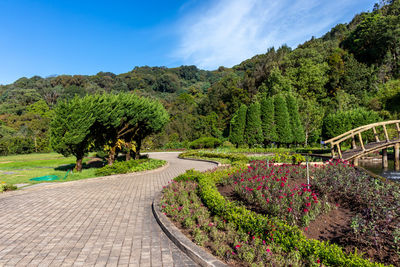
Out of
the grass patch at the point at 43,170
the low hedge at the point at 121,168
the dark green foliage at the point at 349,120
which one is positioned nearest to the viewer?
the grass patch at the point at 43,170

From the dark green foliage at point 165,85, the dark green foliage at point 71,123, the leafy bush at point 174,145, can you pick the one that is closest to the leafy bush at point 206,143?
the leafy bush at point 174,145

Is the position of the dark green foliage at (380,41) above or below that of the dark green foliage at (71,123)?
above

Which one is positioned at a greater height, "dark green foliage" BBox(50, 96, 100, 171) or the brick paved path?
"dark green foliage" BBox(50, 96, 100, 171)

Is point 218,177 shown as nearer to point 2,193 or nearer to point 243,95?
point 2,193

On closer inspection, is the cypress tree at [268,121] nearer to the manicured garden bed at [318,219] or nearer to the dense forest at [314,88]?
the dense forest at [314,88]

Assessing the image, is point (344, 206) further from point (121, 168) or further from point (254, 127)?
point (254, 127)

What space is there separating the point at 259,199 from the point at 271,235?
176 cm

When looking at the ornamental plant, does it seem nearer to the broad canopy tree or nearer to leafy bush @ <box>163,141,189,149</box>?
the broad canopy tree

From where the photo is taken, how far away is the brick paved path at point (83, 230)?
415 cm

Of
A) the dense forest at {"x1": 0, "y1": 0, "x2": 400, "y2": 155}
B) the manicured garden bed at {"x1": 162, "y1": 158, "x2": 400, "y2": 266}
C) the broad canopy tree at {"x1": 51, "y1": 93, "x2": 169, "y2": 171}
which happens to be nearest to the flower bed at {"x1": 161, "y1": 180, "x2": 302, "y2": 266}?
the manicured garden bed at {"x1": 162, "y1": 158, "x2": 400, "y2": 266}

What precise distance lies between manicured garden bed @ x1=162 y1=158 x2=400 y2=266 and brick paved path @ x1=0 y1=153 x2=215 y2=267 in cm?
90

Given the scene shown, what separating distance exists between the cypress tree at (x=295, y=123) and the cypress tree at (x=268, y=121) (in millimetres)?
2239

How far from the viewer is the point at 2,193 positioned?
8953 mm

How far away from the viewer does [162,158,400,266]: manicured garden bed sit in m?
3.50
